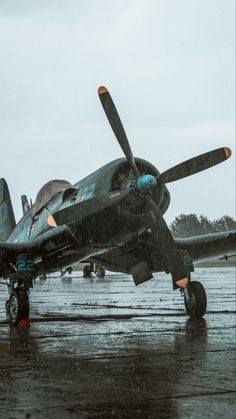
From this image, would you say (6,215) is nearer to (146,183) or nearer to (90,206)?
(90,206)

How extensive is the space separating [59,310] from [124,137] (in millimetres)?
6505

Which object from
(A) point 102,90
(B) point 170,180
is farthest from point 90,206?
(A) point 102,90

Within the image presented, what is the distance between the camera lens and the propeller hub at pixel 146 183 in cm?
1346

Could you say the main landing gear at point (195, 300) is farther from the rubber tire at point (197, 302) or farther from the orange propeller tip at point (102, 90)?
the orange propeller tip at point (102, 90)

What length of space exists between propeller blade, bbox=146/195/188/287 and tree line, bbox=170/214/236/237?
9041cm

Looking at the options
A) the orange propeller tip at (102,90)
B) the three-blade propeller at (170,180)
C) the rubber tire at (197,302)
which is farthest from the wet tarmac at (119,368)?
the orange propeller tip at (102,90)

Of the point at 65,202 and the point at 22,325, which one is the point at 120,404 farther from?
the point at 65,202

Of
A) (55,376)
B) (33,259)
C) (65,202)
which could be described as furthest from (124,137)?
(55,376)

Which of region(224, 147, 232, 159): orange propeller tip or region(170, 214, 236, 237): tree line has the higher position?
region(170, 214, 236, 237): tree line

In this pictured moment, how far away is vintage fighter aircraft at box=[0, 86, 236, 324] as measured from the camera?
1390 cm

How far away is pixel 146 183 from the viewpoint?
13453 millimetres

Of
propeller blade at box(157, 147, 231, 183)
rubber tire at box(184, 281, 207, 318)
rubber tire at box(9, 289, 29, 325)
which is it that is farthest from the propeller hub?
rubber tire at box(9, 289, 29, 325)

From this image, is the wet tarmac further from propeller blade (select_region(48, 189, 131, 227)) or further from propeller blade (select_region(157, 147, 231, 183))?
propeller blade (select_region(157, 147, 231, 183))

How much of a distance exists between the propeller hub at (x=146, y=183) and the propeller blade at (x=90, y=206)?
0.39 metres
